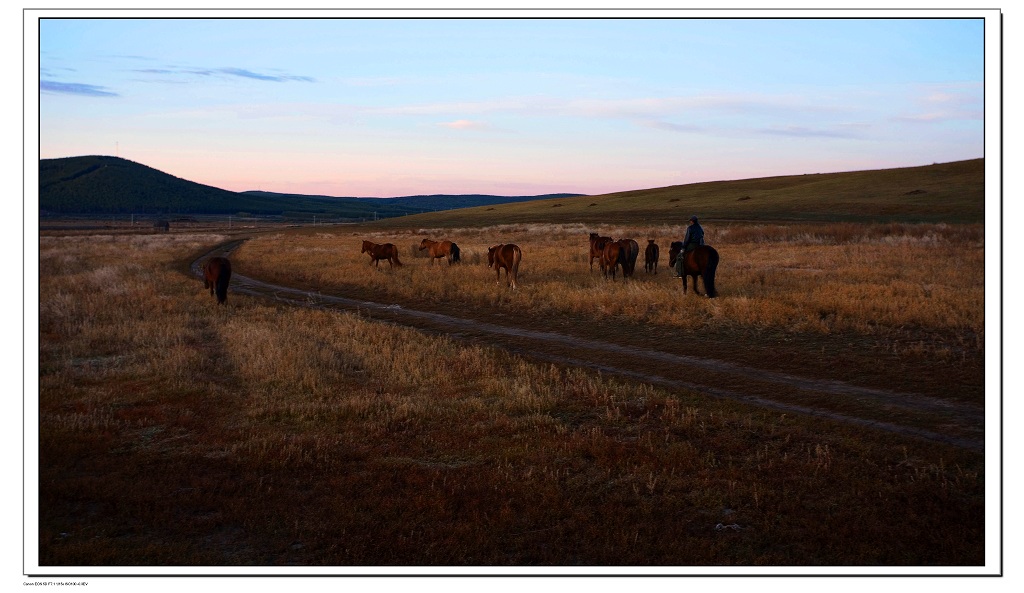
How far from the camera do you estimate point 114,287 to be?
2095 cm

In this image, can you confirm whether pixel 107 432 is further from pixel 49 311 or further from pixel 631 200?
pixel 631 200

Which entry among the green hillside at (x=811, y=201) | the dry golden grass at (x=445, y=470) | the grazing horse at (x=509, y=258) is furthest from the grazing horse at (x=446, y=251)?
the green hillside at (x=811, y=201)

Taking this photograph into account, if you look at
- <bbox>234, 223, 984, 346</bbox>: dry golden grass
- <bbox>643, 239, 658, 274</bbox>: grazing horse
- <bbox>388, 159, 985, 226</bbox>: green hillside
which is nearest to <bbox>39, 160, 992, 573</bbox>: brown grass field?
<bbox>234, 223, 984, 346</bbox>: dry golden grass

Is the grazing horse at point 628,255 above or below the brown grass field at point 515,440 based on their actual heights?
above

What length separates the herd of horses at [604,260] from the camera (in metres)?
17.2

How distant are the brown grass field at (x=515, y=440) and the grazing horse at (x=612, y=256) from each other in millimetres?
5775

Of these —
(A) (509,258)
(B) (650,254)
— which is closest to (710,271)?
(A) (509,258)

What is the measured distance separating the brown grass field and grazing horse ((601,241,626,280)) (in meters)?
5.78

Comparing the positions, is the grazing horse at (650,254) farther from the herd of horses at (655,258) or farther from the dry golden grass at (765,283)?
the dry golden grass at (765,283)

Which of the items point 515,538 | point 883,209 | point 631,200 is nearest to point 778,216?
point 883,209

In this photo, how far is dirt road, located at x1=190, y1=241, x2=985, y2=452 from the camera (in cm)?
755

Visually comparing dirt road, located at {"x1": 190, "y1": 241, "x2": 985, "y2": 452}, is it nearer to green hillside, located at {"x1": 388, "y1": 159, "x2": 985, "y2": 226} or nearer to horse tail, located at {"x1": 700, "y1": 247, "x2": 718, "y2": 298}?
horse tail, located at {"x1": 700, "y1": 247, "x2": 718, "y2": 298}

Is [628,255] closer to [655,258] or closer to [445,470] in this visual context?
[655,258]
